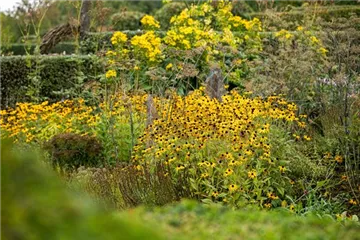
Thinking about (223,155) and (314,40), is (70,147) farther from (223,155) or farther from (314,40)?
(314,40)

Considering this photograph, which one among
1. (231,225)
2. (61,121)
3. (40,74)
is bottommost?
(61,121)

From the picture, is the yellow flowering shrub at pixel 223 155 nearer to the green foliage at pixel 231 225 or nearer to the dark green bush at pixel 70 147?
the dark green bush at pixel 70 147

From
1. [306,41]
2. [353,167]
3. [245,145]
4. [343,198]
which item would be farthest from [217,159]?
[306,41]

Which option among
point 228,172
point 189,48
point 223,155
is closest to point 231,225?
point 228,172

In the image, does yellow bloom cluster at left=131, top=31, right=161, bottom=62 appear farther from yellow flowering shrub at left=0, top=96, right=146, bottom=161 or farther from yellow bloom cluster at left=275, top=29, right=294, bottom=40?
yellow bloom cluster at left=275, top=29, right=294, bottom=40

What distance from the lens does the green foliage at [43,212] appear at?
4.89 feet

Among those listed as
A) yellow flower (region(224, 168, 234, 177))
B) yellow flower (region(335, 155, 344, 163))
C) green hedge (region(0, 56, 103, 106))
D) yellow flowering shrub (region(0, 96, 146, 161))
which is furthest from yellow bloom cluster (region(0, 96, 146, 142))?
Answer: yellow flower (region(224, 168, 234, 177))

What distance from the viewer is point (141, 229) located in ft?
5.36

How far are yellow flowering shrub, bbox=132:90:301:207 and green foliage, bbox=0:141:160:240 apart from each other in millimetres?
3741

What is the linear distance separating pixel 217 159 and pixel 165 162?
21.5 inches

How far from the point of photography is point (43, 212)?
1.51 m

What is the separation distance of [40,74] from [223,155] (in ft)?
24.2

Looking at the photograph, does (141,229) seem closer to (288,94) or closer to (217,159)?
(217,159)

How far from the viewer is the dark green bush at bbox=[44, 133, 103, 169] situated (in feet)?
26.1
